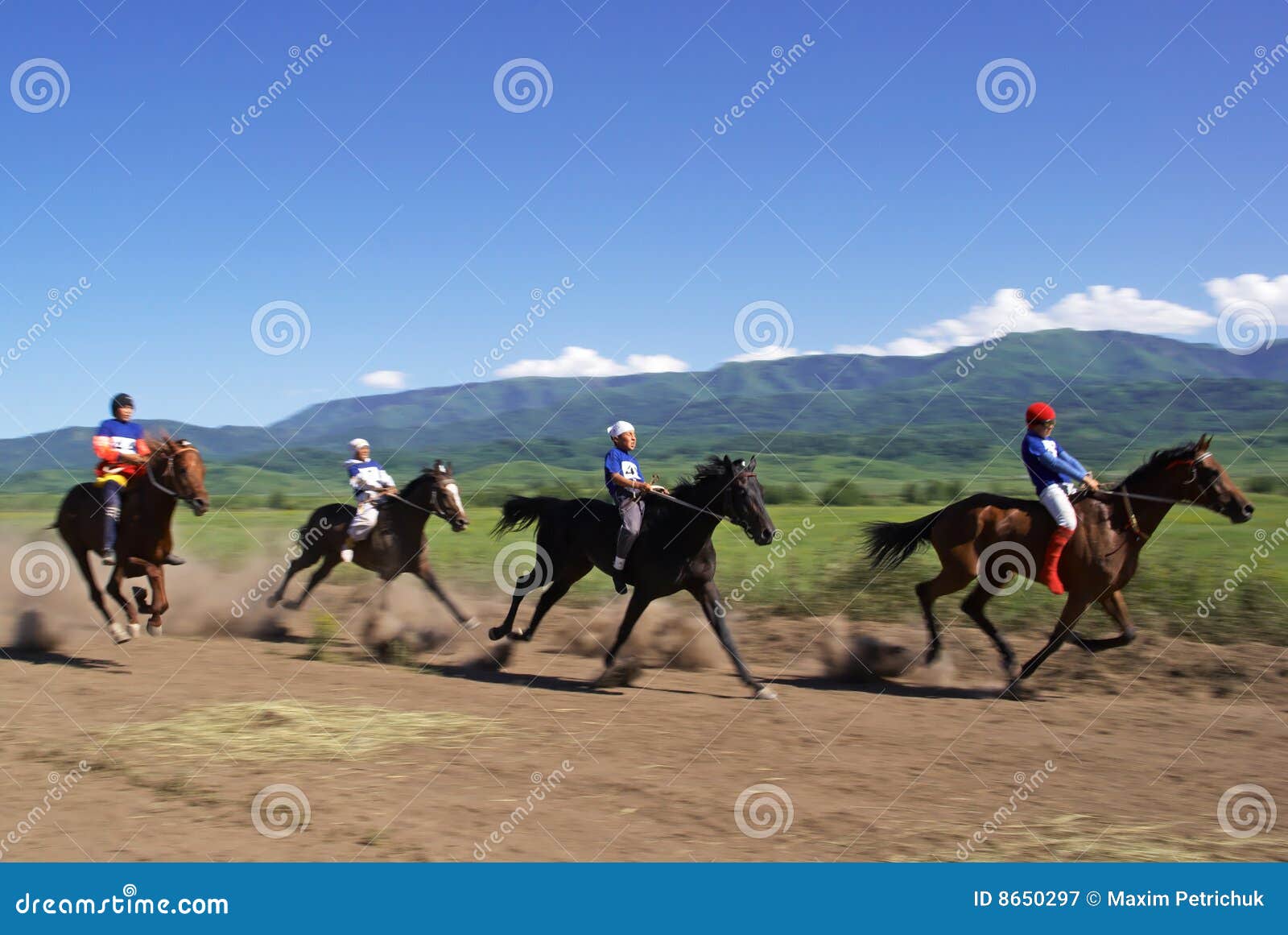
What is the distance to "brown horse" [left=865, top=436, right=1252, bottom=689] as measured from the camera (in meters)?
9.89

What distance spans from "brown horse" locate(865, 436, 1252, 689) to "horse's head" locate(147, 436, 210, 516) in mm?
7286

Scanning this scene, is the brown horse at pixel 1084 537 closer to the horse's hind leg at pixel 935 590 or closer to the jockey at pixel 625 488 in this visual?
the horse's hind leg at pixel 935 590

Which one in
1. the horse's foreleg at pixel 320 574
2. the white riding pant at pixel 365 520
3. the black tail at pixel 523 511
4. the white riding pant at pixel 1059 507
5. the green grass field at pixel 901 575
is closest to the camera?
the white riding pant at pixel 1059 507

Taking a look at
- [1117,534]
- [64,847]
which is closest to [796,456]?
[1117,534]

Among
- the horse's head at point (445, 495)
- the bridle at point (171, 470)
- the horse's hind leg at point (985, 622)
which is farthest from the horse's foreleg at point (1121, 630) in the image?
the bridle at point (171, 470)

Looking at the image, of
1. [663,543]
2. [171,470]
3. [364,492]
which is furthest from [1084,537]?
[171,470]

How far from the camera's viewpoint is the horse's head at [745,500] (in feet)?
31.0

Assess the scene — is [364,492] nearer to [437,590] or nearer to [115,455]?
[437,590]

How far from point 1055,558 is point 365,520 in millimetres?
7743

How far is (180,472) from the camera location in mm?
10680

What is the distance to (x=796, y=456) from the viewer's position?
91.1 m

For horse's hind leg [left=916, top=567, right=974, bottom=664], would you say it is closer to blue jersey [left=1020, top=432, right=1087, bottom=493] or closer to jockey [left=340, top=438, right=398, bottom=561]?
blue jersey [left=1020, top=432, right=1087, bottom=493]

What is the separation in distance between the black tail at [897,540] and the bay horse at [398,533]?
4528mm

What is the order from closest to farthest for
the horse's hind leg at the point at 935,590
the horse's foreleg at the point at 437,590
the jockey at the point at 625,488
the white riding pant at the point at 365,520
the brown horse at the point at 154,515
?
the jockey at the point at 625,488, the horse's hind leg at the point at 935,590, the brown horse at the point at 154,515, the horse's foreleg at the point at 437,590, the white riding pant at the point at 365,520
